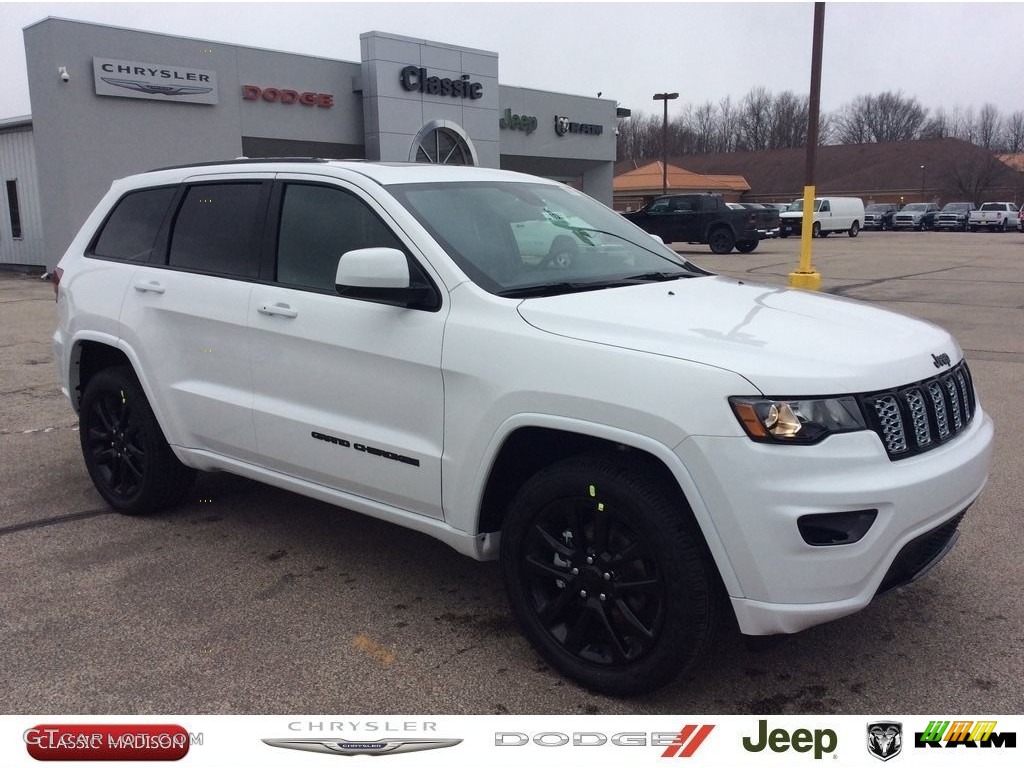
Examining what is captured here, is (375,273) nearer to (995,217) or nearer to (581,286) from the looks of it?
(581,286)

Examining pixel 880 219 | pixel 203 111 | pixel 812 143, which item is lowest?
pixel 880 219

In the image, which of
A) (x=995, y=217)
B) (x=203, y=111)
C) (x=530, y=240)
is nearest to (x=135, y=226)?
(x=530, y=240)

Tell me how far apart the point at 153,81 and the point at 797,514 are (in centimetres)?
1904

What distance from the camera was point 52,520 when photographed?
15.8 ft

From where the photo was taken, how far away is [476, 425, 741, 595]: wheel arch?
2719mm

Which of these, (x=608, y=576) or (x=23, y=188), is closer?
(x=608, y=576)

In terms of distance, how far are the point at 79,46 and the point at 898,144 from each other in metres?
74.3

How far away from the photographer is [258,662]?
331 centimetres

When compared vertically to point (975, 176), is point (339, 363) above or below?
below

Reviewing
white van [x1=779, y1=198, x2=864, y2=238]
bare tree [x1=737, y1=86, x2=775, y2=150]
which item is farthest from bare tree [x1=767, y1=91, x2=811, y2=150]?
white van [x1=779, y1=198, x2=864, y2=238]

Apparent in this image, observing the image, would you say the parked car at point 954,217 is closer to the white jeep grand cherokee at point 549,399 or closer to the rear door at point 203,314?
the white jeep grand cherokee at point 549,399

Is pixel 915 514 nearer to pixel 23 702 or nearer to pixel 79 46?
pixel 23 702

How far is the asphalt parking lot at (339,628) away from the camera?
3.06 metres

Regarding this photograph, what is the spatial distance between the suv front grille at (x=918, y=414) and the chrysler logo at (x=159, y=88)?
60.2 feet
